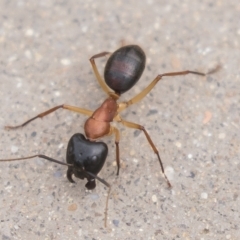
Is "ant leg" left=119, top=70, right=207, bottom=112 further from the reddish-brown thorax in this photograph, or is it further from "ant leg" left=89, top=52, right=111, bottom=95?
"ant leg" left=89, top=52, right=111, bottom=95

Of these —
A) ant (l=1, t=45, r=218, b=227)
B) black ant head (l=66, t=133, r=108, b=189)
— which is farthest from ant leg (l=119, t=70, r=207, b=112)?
black ant head (l=66, t=133, r=108, b=189)

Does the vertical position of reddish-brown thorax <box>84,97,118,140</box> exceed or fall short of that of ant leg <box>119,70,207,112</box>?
it falls short

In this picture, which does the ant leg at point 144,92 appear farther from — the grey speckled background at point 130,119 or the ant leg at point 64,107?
the ant leg at point 64,107

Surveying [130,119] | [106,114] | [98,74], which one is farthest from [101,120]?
[98,74]

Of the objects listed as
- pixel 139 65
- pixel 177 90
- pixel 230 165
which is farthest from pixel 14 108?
pixel 230 165

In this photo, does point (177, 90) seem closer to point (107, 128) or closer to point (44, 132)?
point (107, 128)

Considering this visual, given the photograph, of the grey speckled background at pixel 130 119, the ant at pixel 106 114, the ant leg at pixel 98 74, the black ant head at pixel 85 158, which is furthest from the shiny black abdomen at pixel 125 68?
the black ant head at pixel 85 158
